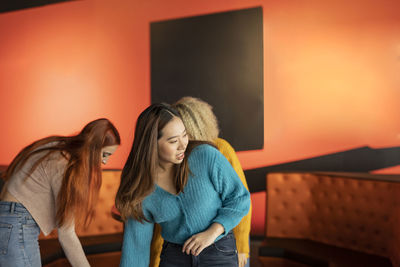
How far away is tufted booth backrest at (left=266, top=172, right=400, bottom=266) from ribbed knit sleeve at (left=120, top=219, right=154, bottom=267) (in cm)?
220

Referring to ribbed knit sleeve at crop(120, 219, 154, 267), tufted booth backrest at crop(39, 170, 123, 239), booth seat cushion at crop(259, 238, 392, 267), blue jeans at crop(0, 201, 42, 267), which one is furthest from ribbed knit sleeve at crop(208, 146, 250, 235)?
tufted booth backrest at crop(39, 170, 123, 239)

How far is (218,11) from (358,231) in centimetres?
261

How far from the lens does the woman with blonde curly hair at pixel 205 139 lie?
1.90 metres

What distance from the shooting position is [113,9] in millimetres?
4473

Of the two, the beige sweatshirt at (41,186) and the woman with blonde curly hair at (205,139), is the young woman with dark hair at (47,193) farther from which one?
the woman with blonde curly hair at (205,139)

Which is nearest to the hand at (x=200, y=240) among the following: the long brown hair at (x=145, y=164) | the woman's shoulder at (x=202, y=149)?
the long brown hair at (x=145, y=164)

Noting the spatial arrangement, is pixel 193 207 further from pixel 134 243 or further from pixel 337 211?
pixel 337 211

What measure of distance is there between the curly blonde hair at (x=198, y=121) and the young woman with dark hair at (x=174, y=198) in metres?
0.69

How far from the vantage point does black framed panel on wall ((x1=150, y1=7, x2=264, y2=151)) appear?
4.07 m

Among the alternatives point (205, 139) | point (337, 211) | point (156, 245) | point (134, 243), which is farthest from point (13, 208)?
point (337, 211)

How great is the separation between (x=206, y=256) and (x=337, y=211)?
2427mm

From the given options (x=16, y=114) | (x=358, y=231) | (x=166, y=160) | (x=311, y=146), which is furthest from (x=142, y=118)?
(x=16, y=114)

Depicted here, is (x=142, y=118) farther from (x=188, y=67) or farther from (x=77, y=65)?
(x=77, y=65)

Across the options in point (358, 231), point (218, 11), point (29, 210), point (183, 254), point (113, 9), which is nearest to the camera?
point (183, 254)
